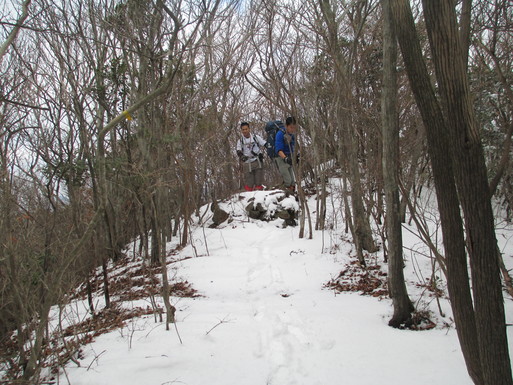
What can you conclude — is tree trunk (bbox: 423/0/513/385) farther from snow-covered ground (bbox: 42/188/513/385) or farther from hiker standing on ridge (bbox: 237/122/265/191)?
hiker standing on ridge (bbox: 237/122/265/191)

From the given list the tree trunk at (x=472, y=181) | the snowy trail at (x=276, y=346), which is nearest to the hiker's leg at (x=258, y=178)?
the snowy trail at (x=276, y=346)

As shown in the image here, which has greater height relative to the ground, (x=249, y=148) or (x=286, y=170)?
(x=249, y=148)

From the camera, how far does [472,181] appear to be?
4.86ft

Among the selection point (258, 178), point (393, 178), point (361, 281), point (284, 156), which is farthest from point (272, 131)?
point (393, 178)

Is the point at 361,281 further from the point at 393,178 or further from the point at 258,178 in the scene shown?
the point at 258,178

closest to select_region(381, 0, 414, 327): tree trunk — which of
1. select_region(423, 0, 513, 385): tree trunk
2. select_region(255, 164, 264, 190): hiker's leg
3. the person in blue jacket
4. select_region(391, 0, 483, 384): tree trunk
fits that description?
select_region(391, 0, 483, 384): tree trunk

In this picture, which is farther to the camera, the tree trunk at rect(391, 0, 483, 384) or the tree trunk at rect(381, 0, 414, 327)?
the tree trunk at rect(381, 0, 414, 327)

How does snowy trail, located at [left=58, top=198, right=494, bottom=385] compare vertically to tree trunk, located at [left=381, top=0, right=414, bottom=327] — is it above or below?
below

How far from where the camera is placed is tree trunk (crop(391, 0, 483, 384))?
1.69m

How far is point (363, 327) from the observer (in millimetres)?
3332

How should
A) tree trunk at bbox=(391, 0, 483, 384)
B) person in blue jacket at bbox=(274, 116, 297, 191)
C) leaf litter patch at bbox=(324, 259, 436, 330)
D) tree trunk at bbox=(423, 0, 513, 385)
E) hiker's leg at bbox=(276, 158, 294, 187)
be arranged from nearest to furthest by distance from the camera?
1. tree trunk at bbox=(423, 0, 513, 385)
2. tree trunk at bbox=(391, 0, 483, 384)
3. leaf litter patch at bbox=(324, 259, 436, 330)
4. person in blue jacket at bbox=(274, 116, 297, 191)
5. hiker's leg at bbox=(276, 158, 294, 187)

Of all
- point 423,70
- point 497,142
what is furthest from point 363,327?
point 497,142

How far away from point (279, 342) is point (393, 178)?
183 cm

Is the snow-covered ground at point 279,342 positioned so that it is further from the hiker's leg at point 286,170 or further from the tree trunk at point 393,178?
the hiker's leg at point 286,170
